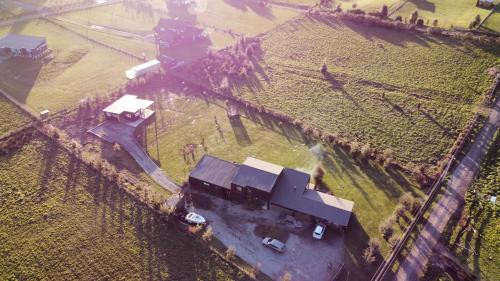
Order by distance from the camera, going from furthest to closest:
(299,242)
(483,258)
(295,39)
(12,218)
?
(295,39)
(12,218)
(299,242)
(483,258)

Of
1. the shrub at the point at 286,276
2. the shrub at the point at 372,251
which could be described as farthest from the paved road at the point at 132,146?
the shrub at the point at 372,251

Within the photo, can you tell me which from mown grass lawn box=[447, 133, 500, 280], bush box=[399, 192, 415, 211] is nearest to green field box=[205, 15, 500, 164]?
mown grass lawn box=[447, 133, 500, 280]

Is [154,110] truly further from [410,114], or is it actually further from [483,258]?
[483,258]

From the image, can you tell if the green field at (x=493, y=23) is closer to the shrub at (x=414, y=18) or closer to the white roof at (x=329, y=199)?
the shrub at (x=414, y=18)

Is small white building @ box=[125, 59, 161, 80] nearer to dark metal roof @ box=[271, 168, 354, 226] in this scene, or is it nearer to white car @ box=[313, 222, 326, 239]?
dark metal roof @ box=[271, 168, 354, 226]

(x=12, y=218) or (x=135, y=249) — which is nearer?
(x=135, y=249)

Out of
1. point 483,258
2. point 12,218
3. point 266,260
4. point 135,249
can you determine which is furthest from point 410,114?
point 12,218
